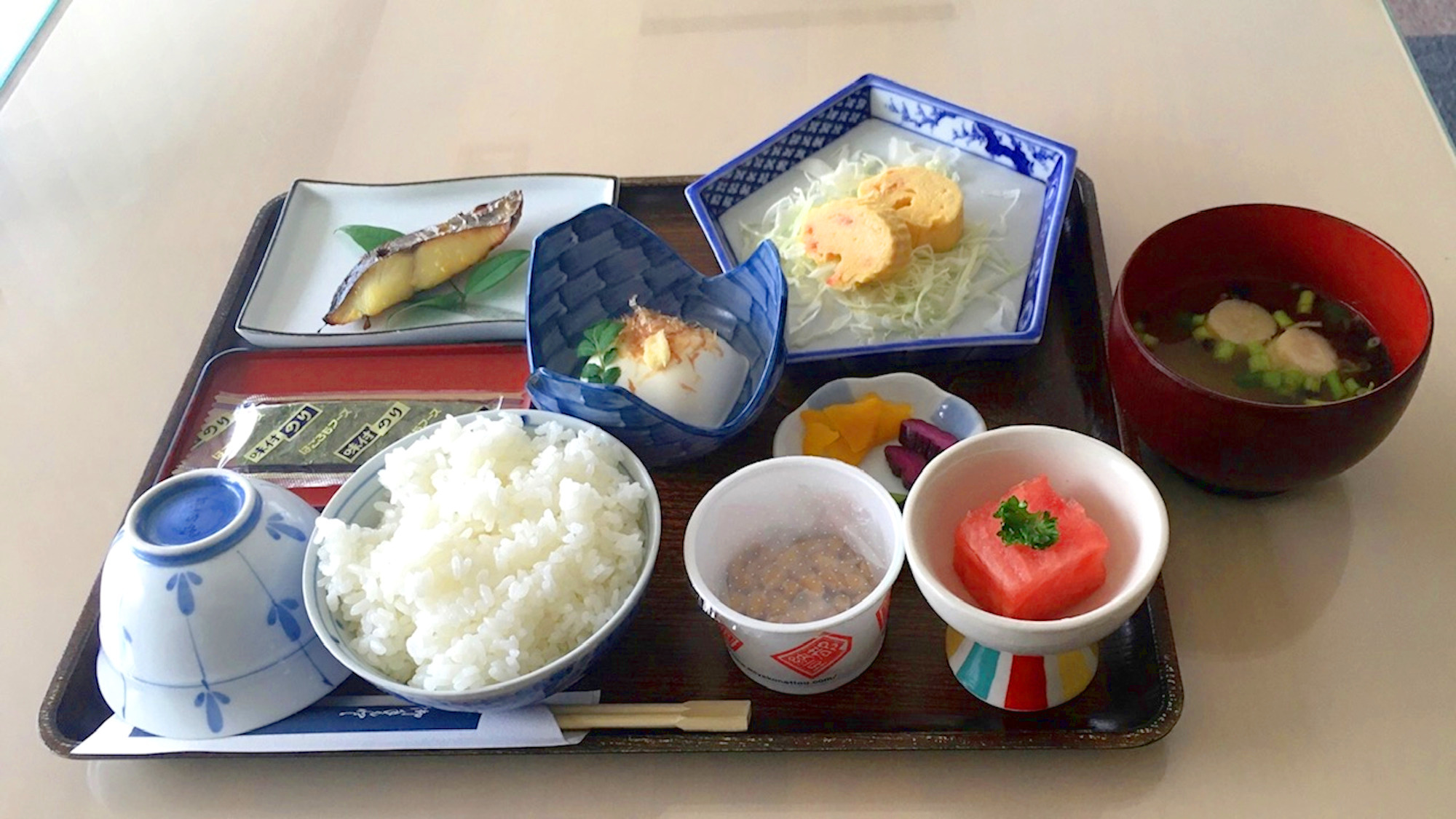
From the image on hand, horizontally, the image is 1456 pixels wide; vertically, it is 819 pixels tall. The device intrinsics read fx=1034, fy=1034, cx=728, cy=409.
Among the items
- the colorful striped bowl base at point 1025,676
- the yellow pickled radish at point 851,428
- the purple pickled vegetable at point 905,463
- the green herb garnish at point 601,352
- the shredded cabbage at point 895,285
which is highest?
the green herb garnish at point 601,352

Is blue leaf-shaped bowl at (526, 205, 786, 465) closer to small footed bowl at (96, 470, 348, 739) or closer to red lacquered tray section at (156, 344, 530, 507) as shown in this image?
red lacquered tray section at (156, 344, 530, 507)

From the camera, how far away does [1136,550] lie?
0.86 meters

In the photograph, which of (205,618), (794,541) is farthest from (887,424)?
(205,618)

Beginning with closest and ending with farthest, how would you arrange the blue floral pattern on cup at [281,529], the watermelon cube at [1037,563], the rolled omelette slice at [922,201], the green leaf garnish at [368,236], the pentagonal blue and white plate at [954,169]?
the watermelon cube at [1037,563] < the blue floral pattern on cup at [281,529] < the pentagonal blue and white plate at [954,169] < the rolled omelette slice at [922,201] < the green leaf garnish at [368,236]

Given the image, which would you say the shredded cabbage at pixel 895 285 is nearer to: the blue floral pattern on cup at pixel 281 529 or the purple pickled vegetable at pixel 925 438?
the purple pickled vegetable at pixel 925 438

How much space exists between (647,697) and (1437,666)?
0.71m

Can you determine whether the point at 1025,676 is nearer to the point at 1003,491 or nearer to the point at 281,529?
the point at 1003,491

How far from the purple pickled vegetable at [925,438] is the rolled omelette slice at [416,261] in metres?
0.63

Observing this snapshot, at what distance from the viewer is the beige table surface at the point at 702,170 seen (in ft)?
2.98

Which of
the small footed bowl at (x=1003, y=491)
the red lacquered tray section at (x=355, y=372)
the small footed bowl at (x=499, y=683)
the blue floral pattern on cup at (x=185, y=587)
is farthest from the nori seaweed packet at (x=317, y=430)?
the small footed bowl at (x=1003, y=491)

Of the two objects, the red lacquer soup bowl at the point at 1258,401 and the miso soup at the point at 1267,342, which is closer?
the red lacquer soup bowl at the point at 1258,401

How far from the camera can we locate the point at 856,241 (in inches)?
51.3

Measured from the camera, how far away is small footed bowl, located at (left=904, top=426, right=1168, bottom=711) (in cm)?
83

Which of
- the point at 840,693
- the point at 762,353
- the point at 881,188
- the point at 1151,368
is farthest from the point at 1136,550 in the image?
the point at 881,188
